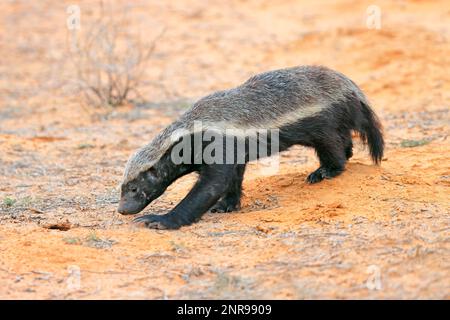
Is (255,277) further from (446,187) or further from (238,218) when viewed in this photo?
(446,187)

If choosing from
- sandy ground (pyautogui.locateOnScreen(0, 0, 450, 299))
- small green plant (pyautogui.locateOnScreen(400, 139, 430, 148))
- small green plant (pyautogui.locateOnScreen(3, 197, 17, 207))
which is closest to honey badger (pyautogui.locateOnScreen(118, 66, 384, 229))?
sandy ground (pyautogui.locateOnScreen(0, 0, 450, 299))

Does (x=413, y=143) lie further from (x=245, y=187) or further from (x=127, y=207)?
(x=127, y=207)

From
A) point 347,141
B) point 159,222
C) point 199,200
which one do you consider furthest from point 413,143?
point 159,222

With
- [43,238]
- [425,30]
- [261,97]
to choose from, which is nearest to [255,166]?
[261,97]

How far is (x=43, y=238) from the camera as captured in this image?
239 inches

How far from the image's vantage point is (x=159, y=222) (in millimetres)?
6406

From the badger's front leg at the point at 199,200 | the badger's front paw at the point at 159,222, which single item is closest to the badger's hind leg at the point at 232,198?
the badger's front leg at the point at 199,200

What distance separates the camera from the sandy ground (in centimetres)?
513

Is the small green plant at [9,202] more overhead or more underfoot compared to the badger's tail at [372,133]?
more underfoot

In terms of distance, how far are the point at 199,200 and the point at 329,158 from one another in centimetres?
155

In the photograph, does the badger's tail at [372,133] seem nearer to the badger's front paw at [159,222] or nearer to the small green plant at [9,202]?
the badger's front paw at [159,222]

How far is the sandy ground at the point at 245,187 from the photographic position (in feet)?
16.8

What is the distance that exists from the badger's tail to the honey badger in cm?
1

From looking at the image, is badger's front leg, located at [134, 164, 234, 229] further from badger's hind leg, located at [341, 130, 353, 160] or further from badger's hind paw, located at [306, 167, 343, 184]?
badger's hind leg, located at [341, 130, 353, 160]
